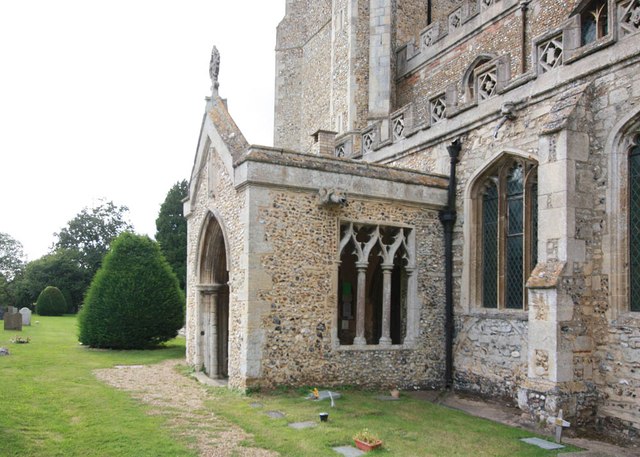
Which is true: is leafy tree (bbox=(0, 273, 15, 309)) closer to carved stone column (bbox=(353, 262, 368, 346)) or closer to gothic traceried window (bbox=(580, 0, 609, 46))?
carved stone column (bbox=(353, 262, 368, 346))

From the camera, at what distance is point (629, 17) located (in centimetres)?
888

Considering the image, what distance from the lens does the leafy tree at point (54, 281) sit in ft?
157

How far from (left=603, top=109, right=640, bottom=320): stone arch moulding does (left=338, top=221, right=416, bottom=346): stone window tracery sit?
421 cm

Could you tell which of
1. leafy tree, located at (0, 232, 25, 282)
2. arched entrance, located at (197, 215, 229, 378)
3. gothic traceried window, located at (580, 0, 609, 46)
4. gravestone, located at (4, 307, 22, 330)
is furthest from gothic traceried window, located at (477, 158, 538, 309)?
leafy tree, located at (0, 232, 25, 282)

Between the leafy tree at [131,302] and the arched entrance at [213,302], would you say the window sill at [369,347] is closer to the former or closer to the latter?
the arched entrance at [213,302]

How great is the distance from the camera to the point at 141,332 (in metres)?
19.6

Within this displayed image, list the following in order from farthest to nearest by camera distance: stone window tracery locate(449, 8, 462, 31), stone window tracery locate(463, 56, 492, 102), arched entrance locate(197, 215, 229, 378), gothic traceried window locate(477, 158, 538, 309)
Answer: stone window tracery locate(449, 8, 462, 31) → arched entrance locate(197, 215, 229, 378) → stone window tracery locate(463, 56, 492, 102) → gothic traceried window locate(477, 158, 538, 309)

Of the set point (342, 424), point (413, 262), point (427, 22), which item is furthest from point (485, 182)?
point (427, 22)

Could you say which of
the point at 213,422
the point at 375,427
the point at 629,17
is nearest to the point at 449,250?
the point at 375,427

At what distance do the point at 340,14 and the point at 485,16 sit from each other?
20.6 feet

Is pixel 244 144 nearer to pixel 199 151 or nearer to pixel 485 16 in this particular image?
pixel 199 151

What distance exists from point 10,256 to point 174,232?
35502 mm

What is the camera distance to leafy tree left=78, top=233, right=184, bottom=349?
19.4 metres

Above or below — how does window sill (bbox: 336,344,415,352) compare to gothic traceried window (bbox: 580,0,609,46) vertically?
below
